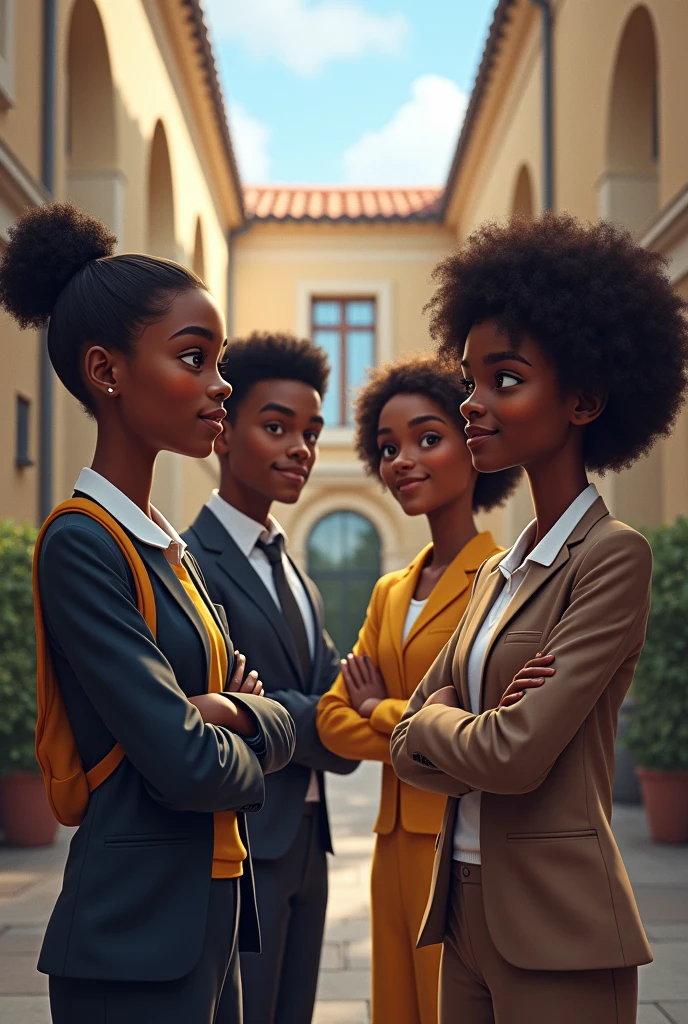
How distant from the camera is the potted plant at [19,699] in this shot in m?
6.57

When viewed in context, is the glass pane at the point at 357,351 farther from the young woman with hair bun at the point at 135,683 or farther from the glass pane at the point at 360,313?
the young woman with hair bun at the point at 135,683

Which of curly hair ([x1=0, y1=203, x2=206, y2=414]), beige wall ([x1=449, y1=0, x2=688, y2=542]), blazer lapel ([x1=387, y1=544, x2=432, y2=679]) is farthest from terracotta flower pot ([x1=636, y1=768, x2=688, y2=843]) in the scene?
curly hair ([x1=0, y1=203, x2=206, y2=414])

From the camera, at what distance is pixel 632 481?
31.0ft

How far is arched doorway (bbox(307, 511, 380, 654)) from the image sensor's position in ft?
62.4

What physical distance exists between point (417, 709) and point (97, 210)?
937 cm

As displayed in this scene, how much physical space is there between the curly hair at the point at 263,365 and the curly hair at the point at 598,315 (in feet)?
3.69

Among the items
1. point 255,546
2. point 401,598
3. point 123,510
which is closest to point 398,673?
point 401,598

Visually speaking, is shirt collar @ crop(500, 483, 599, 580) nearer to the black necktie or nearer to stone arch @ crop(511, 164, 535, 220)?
the black necktie

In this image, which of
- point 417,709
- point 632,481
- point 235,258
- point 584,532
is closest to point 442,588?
point 417,709

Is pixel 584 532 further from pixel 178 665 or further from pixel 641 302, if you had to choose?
pixel 178 665

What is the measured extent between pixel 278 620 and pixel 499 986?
1.28 meters

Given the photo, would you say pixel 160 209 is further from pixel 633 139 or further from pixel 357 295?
pixel 633 139

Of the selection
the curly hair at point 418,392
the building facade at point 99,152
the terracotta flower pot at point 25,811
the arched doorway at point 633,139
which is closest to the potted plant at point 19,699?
the terracotta flower pot at point 25,811

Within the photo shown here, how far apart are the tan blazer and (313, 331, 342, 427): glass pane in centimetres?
1725
